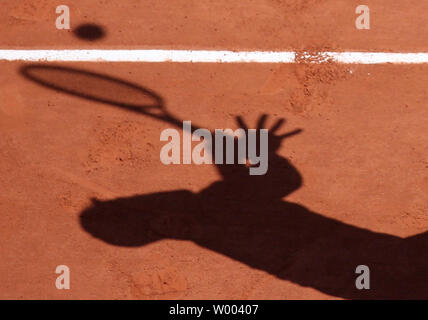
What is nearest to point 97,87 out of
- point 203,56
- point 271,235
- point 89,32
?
point 89,32

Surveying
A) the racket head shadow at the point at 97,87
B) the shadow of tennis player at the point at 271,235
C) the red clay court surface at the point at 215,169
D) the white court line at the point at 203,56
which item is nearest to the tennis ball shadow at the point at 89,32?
the red clay court surface at the point at 215,169

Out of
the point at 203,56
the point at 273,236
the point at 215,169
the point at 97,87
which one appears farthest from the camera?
the point at 203,56

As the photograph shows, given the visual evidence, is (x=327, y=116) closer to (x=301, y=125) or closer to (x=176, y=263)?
(x=301, y=125)

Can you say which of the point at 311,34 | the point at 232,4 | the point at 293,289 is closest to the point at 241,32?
the point at 232,4

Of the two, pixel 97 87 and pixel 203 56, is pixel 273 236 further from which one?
pixel 97 87

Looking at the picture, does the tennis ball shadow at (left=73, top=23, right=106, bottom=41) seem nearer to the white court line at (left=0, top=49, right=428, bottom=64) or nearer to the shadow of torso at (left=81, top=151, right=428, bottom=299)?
the white court line at (left=0, top=49, right=428, bottom=64)

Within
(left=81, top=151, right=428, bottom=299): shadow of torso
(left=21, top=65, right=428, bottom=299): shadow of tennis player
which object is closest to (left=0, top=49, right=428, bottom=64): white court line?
(left=21, top=65, right=428, bottom=299): shadow of tennis player

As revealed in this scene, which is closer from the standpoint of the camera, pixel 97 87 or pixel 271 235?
pixel 271 235

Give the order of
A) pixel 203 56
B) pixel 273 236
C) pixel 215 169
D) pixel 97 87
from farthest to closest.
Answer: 1. pixel 203 56
2. pixel 97 87
3. pixel 215 169
4. pixel 273 236
